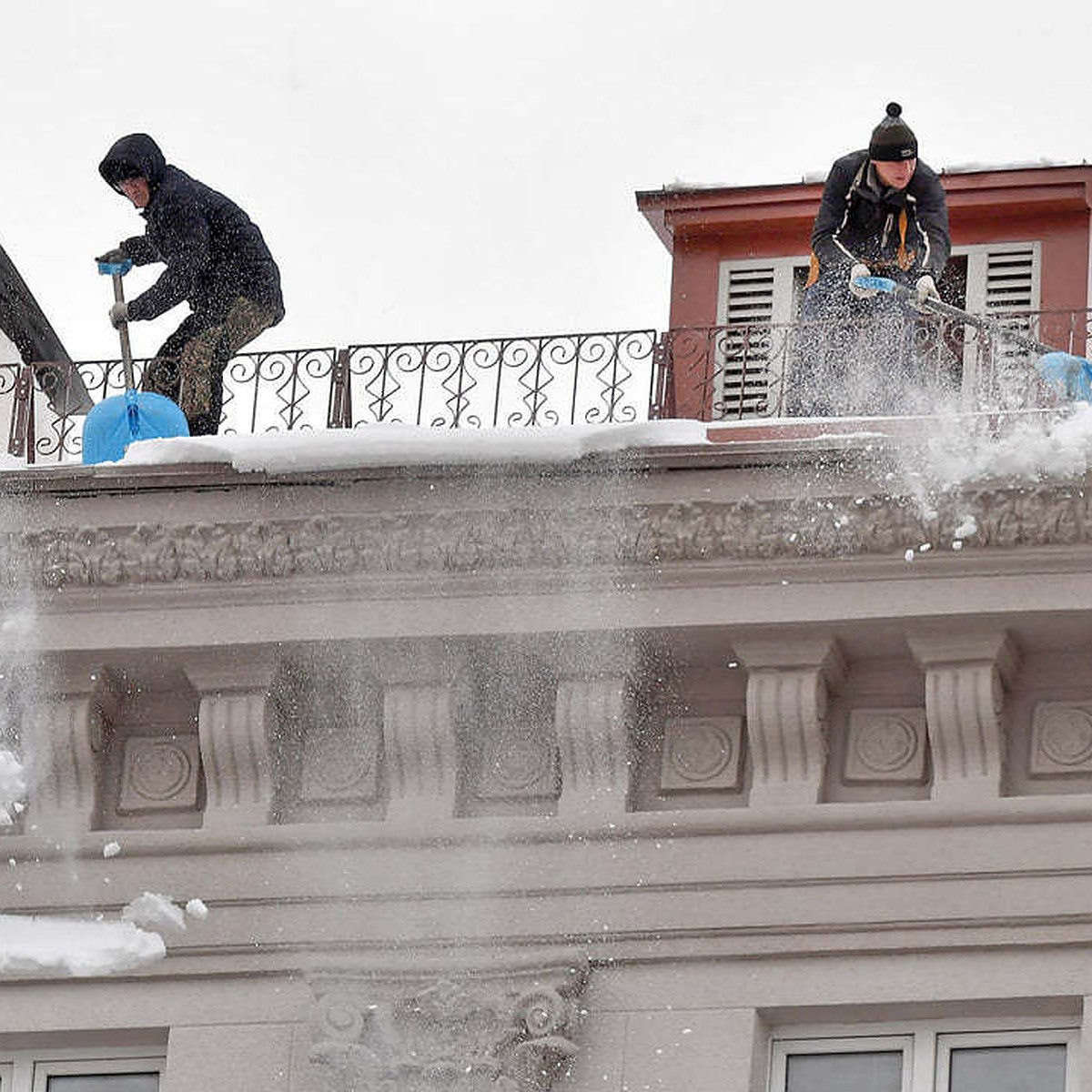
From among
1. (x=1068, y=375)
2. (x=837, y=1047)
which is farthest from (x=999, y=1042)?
(x=1068, y=375)

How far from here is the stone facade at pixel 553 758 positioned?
13.2 meters

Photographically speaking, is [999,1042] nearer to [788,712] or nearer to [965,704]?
[965,704]

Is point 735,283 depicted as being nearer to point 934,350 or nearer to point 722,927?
point 934,350

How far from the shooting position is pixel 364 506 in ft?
46.1

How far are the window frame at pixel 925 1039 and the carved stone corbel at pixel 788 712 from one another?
0.78 metres

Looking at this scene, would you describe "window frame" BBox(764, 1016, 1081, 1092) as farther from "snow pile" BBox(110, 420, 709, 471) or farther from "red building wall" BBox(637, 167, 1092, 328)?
"red building wall" BBox(637, 167, 1092, 328)

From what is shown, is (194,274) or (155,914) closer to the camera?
(155,914)

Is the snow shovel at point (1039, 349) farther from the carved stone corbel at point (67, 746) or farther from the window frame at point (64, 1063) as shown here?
the window frame at point (64, 1063)

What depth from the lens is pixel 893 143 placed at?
49.9 feet

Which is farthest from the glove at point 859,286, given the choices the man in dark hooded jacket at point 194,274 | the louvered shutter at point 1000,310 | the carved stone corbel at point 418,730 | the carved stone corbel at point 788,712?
the man in dark hooded jacket at point 194,274

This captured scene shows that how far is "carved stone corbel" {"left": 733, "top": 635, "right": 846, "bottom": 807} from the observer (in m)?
13.6

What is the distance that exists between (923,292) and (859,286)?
0.78ft

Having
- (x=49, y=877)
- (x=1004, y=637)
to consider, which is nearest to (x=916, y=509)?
(x=1004, y=637)

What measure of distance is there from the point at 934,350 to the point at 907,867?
7.46 feet
